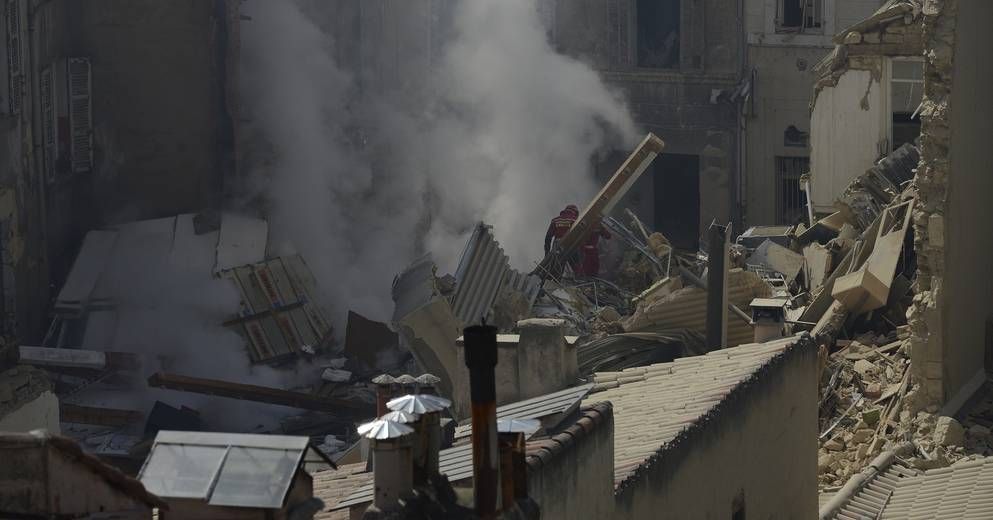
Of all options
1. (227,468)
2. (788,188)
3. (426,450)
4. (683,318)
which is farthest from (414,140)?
(227,468)

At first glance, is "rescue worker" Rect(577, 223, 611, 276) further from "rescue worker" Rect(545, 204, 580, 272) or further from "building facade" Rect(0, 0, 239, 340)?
"building facade" Rect(0, 0, 239, 340)

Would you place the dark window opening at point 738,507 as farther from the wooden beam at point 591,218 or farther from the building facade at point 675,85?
the building facade at point 675,85

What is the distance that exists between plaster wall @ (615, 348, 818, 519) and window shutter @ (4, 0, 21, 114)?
991cm

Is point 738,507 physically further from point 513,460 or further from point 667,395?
point 513,460

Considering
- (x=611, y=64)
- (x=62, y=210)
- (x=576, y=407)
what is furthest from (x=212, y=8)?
(x=576, y=407)

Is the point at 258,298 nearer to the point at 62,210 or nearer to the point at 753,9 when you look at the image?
the point at 62,210

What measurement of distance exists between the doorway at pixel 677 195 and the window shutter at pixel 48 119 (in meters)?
13.0

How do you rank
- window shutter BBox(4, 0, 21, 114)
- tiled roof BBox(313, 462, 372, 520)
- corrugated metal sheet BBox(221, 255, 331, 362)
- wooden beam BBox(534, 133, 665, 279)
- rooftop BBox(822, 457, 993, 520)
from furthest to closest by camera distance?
wooden beam BBox(534, 133, 665, 279)
corrugated metal sheet BBox(221, 255, 331, 362)
window shutter BBox(4, 0, 21, 114)
rooftop BBox(822, 457, 993, 520)
tiled roof BBox(313, 462, 372, 520)

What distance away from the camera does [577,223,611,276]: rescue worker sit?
26562 millimetres

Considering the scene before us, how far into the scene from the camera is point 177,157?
84.8 ft

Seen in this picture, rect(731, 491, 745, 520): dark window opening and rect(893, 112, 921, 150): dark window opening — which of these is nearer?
rect(731, 491, 745, 520): dark window opening

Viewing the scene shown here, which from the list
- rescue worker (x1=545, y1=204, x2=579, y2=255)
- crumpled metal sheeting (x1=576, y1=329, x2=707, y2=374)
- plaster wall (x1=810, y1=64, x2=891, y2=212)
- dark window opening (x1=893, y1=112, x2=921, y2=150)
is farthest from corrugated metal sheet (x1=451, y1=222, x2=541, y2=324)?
dark window opening (x1=893, y1=112, x2=921, y2=150)

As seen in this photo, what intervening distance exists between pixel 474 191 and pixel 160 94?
7744mm

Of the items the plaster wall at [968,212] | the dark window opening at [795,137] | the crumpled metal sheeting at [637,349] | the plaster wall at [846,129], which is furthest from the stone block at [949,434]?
the dark window opening at [795,137]
